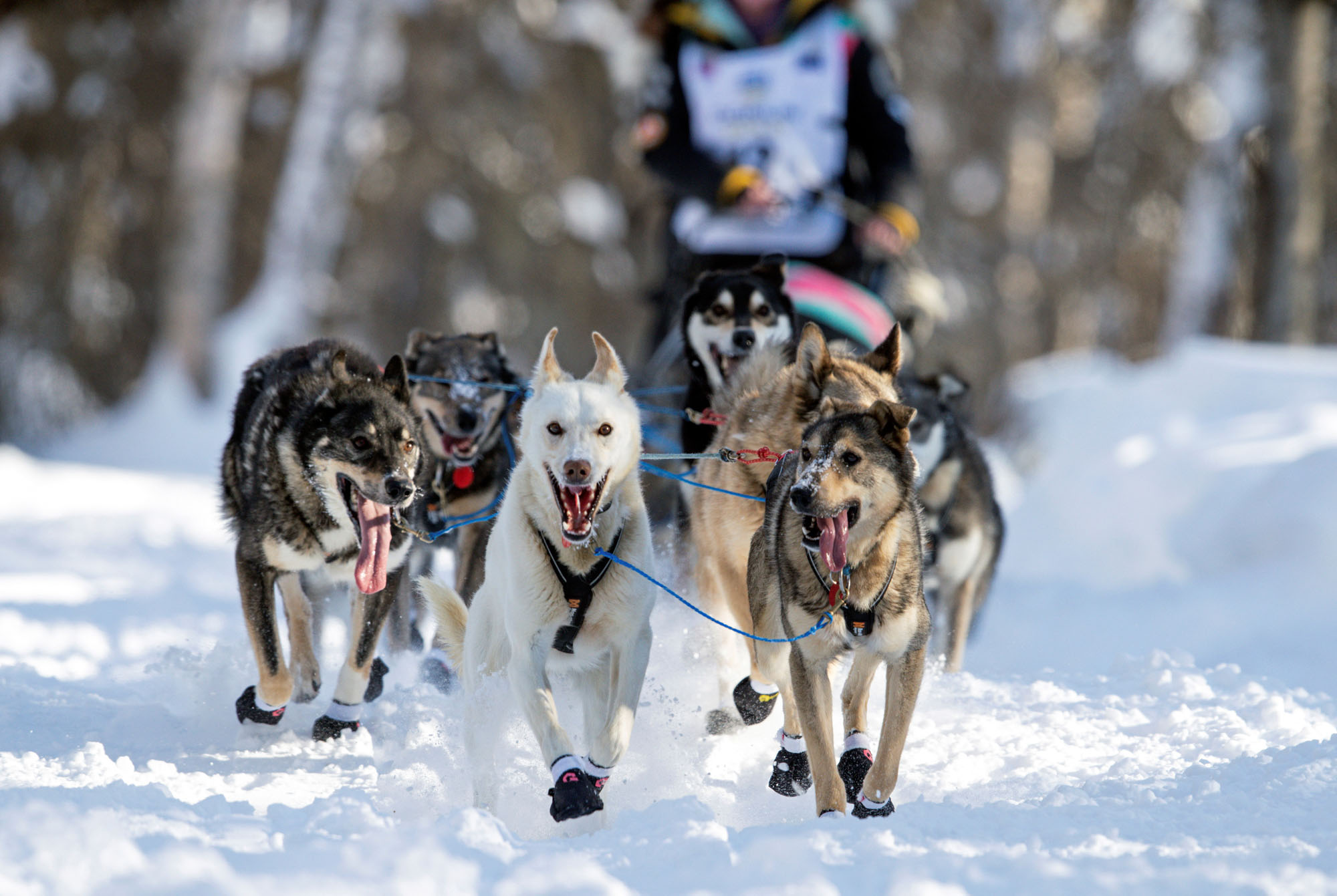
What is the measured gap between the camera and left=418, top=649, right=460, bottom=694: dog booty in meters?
4.27

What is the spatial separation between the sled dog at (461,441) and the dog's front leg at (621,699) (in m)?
1.30

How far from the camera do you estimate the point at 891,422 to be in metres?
3.12

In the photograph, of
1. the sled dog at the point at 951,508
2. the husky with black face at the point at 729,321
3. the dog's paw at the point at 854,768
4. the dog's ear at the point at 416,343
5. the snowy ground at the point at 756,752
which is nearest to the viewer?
the snowy ground at the point at 756,752

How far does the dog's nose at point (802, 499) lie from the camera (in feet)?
9.75

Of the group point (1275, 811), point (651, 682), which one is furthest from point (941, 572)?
point (1275, 811)

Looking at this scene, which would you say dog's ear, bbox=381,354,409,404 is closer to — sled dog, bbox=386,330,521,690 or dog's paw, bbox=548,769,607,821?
sled dog, bbox=386,330,521,690

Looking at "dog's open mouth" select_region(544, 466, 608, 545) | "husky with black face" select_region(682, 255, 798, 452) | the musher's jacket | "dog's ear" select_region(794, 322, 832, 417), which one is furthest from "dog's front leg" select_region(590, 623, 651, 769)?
the musher's jacket

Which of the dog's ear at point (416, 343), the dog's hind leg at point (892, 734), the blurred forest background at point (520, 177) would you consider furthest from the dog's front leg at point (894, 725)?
the blurred forest background at point (520, 177)

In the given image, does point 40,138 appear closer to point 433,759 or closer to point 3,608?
point 3,608

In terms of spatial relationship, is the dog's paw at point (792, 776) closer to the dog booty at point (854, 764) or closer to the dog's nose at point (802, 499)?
the dog booty at point (854, 764)

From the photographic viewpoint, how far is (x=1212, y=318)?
1380 cm

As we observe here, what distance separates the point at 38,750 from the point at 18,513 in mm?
5130

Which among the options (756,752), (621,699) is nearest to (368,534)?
(621,699)

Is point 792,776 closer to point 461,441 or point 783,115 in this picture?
point 461,441
